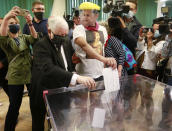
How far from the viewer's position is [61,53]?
131 centimetres

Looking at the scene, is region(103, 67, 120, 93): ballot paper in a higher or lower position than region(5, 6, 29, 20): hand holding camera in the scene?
lower

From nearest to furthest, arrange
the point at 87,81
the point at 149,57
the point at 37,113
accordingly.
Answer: the point at 87,81
the point at 37,113
the point at 149,57

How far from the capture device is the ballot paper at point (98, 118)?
0.88m

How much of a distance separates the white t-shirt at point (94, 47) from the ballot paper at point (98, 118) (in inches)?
22.1

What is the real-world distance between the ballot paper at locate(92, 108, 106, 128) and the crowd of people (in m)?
0.18

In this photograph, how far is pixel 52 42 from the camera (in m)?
1.19

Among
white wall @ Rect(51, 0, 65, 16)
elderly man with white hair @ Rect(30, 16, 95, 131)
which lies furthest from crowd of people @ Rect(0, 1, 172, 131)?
white wall @ Rect(51, 0, 65, 16)

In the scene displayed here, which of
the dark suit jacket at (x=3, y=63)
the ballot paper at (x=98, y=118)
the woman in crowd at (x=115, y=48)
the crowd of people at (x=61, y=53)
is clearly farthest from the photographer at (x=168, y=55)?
the dark suit jacket at (x=3, y=63)

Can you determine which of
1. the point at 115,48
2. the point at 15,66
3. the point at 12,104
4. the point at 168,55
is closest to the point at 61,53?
the point at 115,48

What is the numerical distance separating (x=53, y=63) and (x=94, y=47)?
1.53 ft

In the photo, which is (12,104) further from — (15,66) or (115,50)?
(115,50)

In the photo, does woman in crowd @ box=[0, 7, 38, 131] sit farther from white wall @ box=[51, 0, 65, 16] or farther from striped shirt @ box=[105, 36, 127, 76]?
white wall @ box=[51, 0, 65, 16]

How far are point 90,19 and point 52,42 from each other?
1.56 ft

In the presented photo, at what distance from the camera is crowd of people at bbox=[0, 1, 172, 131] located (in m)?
1.15
